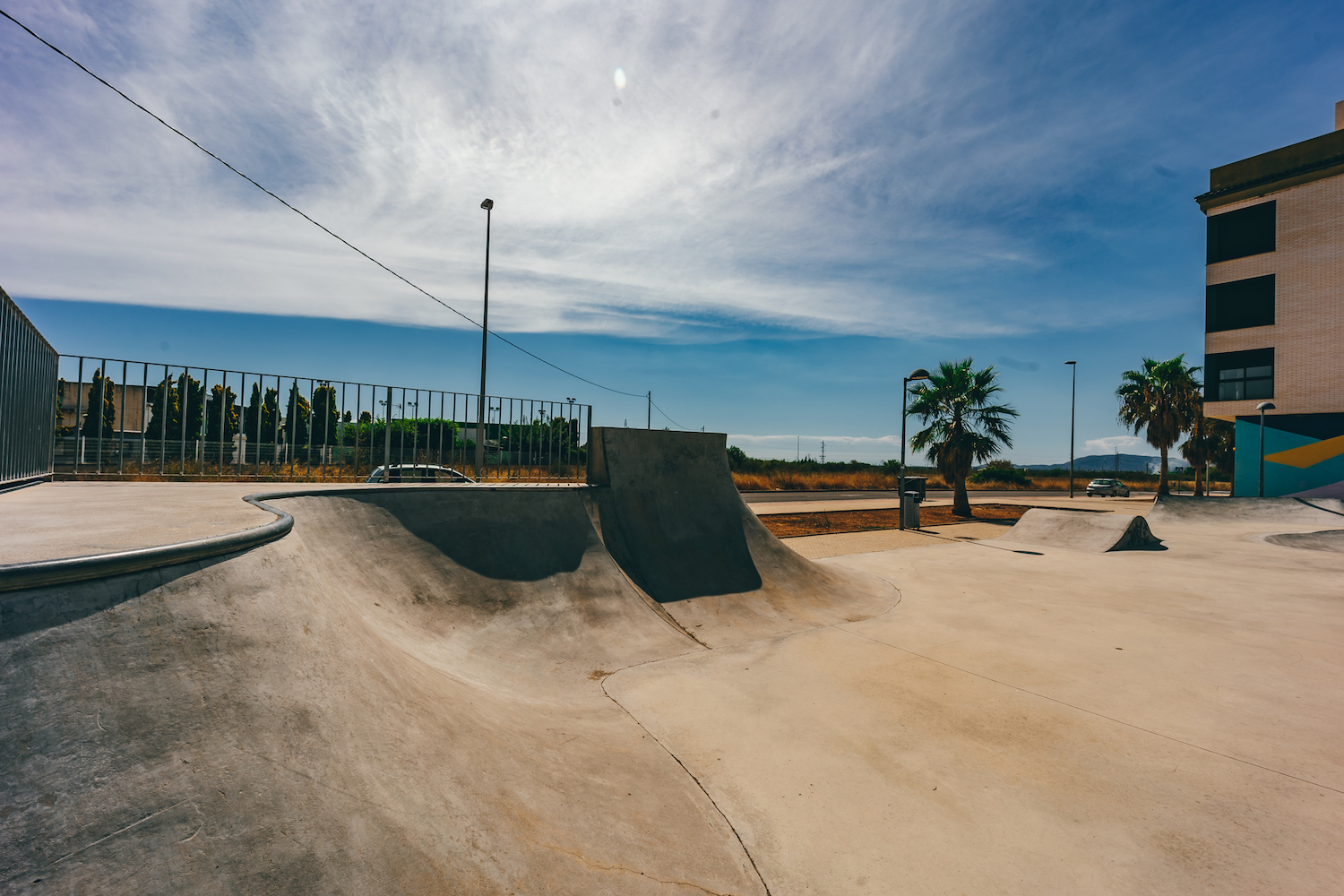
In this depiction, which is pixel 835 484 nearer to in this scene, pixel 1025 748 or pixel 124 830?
pixel 1025 748

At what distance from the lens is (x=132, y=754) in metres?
1.82

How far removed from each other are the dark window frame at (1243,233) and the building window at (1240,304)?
1.23 m

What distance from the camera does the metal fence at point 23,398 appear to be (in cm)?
527

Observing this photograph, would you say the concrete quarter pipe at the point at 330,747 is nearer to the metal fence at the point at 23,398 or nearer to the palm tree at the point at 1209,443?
the metal fence at the point at 23,398

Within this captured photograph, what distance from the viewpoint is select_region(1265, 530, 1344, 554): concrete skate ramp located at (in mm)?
12898

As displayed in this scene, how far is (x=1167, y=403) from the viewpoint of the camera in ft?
99.9

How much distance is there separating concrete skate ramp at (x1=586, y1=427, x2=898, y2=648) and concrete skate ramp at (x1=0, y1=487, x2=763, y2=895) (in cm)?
266

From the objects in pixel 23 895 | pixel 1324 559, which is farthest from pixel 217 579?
pixel 1324 559

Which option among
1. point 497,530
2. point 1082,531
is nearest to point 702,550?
point 497,530

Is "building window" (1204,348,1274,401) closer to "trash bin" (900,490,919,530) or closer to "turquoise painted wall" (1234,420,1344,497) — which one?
"turquoise painted wall" (1234,420,1344,497)

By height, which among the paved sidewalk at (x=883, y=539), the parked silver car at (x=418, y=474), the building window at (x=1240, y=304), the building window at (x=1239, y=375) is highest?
the building window at (x=1240, y=304)

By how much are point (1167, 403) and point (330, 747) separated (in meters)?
41.1

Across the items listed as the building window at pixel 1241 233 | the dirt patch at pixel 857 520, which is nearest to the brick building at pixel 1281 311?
the building window at pixel 1241 233

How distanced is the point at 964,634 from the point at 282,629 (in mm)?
6732
